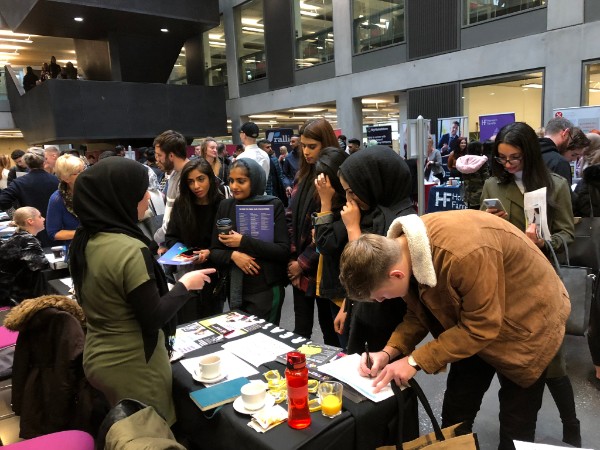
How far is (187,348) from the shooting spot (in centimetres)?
186

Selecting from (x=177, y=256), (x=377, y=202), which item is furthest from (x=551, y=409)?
(x=177, y=256)

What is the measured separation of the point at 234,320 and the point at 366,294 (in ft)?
3.50

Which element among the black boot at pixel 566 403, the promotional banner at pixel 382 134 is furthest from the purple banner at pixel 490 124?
the black boot at pixel 566 403

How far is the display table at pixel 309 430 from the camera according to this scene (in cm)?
124

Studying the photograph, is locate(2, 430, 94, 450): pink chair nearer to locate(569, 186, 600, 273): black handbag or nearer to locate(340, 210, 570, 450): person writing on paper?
locate(340, 210, 570, 450): person writing on paper

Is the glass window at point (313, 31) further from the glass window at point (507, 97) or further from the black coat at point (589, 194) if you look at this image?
the black coat at point (589, 194)

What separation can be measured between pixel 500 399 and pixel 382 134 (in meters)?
7.92

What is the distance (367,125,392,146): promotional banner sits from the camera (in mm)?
8906

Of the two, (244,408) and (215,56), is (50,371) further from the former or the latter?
(215,56)

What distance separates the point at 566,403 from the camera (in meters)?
1.82

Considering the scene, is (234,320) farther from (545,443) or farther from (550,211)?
(550,211)

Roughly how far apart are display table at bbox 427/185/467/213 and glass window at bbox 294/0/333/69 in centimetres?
651

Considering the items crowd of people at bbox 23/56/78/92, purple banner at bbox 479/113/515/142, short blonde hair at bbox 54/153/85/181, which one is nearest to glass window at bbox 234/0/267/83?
crowd of people at bbox 23/56/78/92

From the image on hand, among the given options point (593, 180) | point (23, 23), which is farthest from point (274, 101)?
point (593, 180)
